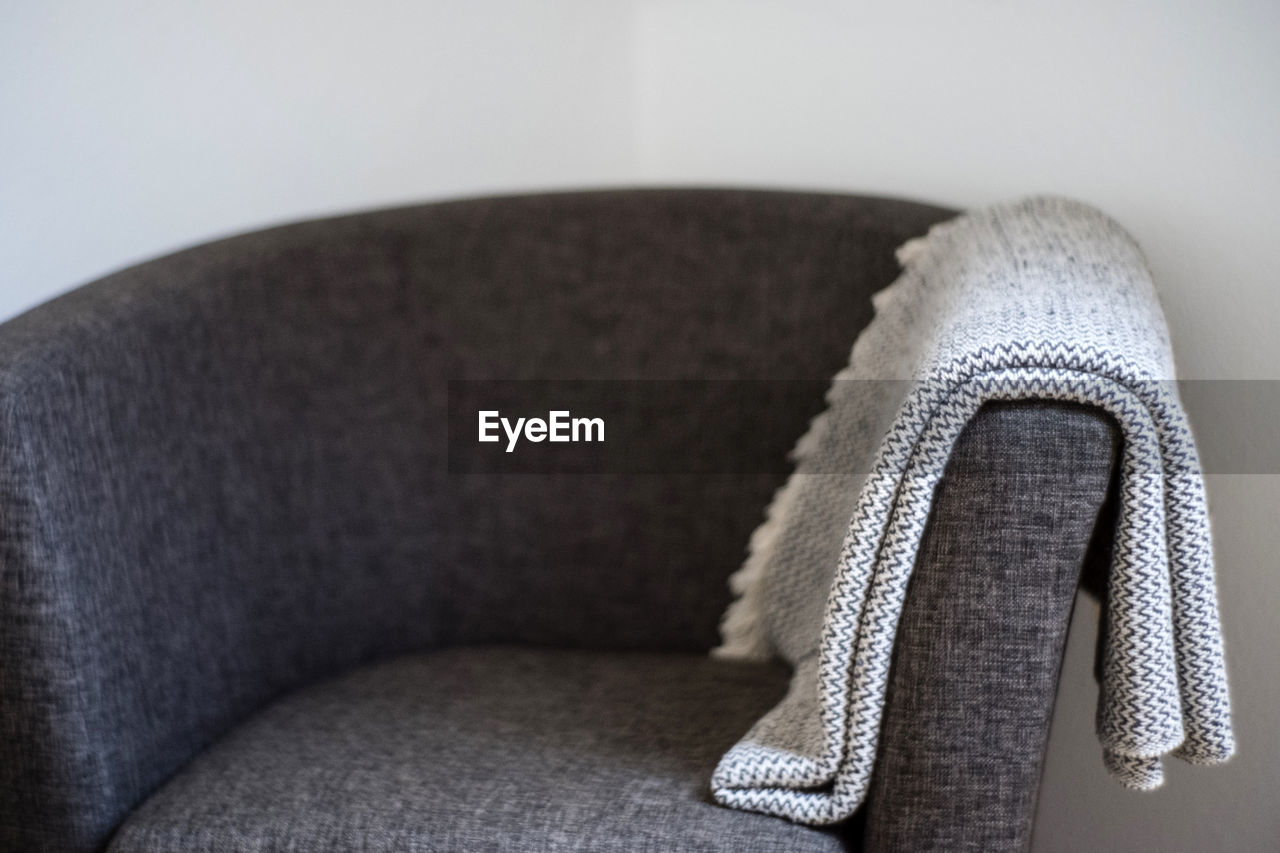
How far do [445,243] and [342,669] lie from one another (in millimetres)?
460

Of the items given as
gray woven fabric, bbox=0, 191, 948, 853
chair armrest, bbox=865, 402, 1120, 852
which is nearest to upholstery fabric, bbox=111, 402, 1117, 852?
chair armrest, bbox=865, 402, 1120, 852

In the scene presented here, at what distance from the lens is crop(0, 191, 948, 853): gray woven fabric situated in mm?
1077

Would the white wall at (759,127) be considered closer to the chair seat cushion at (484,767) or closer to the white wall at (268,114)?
the white wall at (268,114)

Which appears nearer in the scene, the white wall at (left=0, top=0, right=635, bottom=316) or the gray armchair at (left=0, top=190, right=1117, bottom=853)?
the gray armchair at (left=0, top=190, right=1117, bottom=853)

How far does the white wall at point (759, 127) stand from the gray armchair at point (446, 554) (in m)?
0.15

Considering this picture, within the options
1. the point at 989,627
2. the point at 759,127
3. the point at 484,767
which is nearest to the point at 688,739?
the point at 484,767

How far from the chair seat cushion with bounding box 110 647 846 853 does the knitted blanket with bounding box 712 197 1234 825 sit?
0.06m

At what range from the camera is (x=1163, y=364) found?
0.85 m

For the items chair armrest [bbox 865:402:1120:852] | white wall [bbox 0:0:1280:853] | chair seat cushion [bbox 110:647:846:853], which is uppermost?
white wall [bbox 0:0:1280:853]

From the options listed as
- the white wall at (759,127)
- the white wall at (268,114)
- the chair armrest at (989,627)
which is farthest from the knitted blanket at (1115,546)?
the white wall at (268,114)

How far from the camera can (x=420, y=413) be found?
1.26 m

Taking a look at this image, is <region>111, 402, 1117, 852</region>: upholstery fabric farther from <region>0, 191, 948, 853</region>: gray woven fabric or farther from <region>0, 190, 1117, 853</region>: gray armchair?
<region>0, 191, 948, 853</region>: gray woven fabric

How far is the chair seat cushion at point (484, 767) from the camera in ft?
2.96

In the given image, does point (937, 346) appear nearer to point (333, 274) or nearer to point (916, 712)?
point (916, 712)
